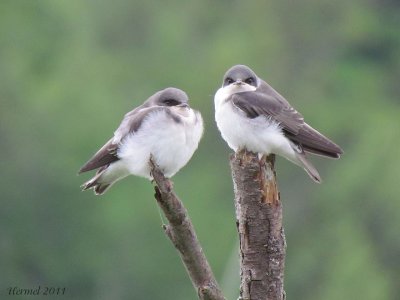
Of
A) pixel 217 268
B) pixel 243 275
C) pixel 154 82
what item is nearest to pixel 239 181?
pixel 243 275

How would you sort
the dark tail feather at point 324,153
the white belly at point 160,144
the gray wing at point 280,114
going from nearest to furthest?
the white belly at point 160,144 < the dark tail feather at point 324,153 < the gray wing at point 280,114

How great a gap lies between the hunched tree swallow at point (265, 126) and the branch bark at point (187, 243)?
185 centimetres

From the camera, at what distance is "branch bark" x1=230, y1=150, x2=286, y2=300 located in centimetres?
779

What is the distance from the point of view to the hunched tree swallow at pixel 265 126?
9.62 meters

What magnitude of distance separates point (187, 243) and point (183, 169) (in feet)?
62.1

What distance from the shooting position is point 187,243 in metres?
7.66

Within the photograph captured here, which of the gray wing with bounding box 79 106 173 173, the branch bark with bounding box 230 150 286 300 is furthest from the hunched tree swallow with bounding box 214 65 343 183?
the branch bark with bounding box 230 150 286 300

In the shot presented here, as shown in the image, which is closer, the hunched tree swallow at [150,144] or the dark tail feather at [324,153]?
the hunched tree swallow at [150,144]

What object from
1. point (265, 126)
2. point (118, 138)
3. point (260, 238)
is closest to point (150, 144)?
point (118, 138)

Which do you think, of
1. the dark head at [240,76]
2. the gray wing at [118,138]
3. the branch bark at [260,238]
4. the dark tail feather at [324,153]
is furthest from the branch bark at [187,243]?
the dark head at [240,76]

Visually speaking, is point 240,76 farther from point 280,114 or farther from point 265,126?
point 265,126

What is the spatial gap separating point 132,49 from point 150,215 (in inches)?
430

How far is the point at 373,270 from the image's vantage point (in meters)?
28.2

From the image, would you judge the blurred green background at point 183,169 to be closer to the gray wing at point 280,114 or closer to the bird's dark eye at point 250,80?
the bird's dark eye at point 250,80
